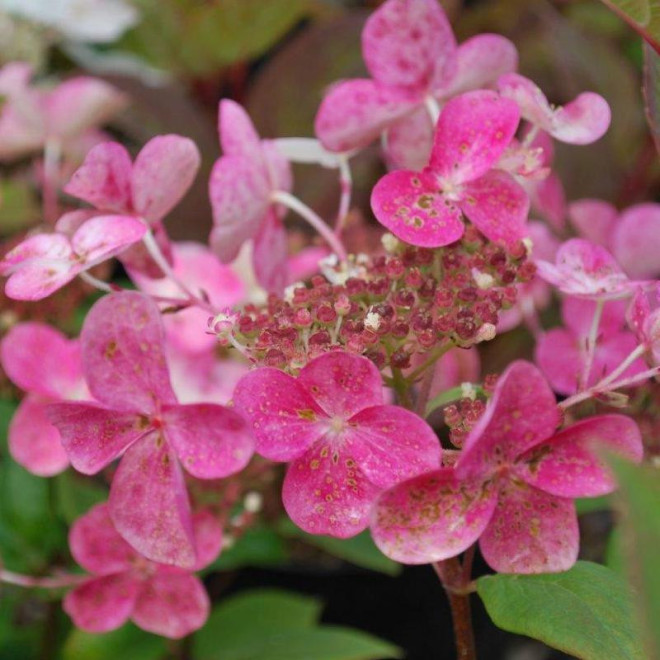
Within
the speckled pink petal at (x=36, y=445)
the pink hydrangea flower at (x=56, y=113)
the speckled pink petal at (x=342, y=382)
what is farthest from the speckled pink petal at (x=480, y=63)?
A: the pink hydrangea flower at (x=56, y=113)

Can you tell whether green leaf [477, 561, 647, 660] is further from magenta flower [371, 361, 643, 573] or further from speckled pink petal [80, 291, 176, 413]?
speckled pink petal [80, 291, 176, 413]

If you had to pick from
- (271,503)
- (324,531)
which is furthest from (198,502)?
(324,531)

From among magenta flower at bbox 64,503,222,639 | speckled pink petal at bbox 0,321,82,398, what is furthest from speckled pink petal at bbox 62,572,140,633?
speckled pink petal at bbox 0,321,82,398

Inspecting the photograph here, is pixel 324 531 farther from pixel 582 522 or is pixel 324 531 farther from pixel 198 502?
pixel 582 522

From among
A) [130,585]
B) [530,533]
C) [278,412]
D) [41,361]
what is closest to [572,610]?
[530,533]

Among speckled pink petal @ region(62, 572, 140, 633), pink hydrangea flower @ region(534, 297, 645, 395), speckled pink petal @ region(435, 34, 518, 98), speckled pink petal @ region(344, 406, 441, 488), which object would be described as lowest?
speckled pink petal @ region(62, 572, 140, 633)

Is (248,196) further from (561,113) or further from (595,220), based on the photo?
(595,220)

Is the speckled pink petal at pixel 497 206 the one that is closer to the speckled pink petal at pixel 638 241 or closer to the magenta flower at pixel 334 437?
the magenta flower at pixel 334 437
